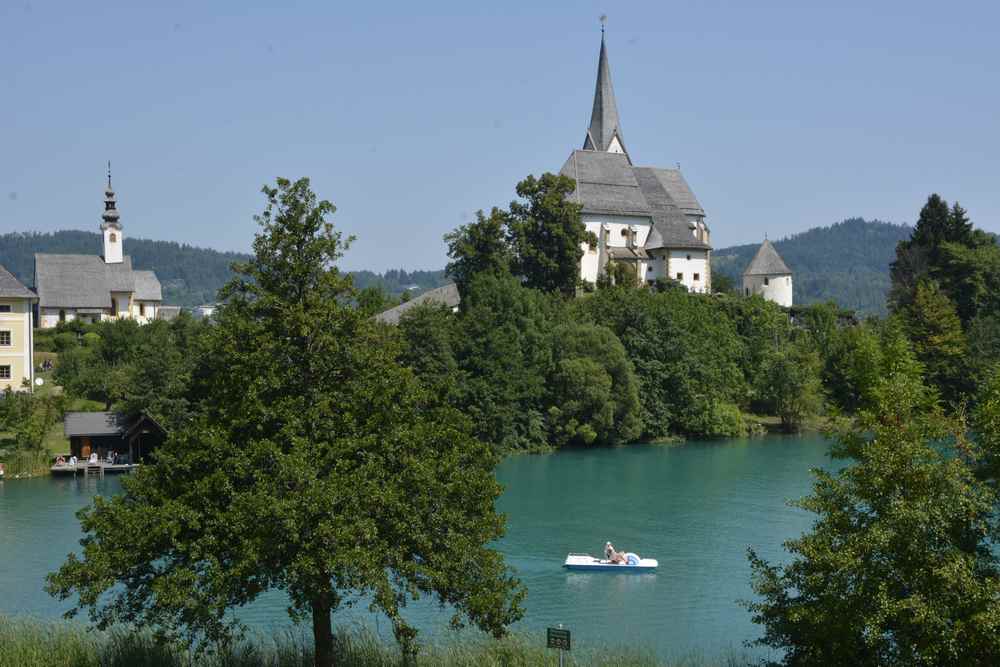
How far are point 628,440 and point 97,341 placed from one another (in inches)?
1063

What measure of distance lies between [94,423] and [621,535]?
952 inches

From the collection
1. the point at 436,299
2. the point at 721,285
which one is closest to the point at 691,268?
the point at 721,285

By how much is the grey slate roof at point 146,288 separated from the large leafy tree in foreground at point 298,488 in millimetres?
60373

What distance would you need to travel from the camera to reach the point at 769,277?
7725cm

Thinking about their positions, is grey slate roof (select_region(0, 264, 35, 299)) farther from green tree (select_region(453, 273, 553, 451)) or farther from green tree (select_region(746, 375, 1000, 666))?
green tree (select_region(746, 375, 1000, 666))

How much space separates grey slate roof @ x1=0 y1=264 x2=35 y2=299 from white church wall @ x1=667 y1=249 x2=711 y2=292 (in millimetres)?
36192

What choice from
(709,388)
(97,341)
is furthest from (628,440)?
(97,341)

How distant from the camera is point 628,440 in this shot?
185 feet

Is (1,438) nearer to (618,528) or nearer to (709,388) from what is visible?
(618,528)

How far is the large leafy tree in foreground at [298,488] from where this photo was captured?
1508cm

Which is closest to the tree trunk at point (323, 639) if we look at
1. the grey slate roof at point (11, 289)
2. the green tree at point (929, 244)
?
the grey slate roof at point (11, 289)

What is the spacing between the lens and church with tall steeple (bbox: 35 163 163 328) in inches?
2621

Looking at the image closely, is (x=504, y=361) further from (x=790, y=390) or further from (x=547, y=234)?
(x=790, y=390)

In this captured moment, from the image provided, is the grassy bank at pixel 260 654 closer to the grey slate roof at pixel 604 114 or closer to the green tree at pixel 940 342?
the green tree at pixel 940 342
